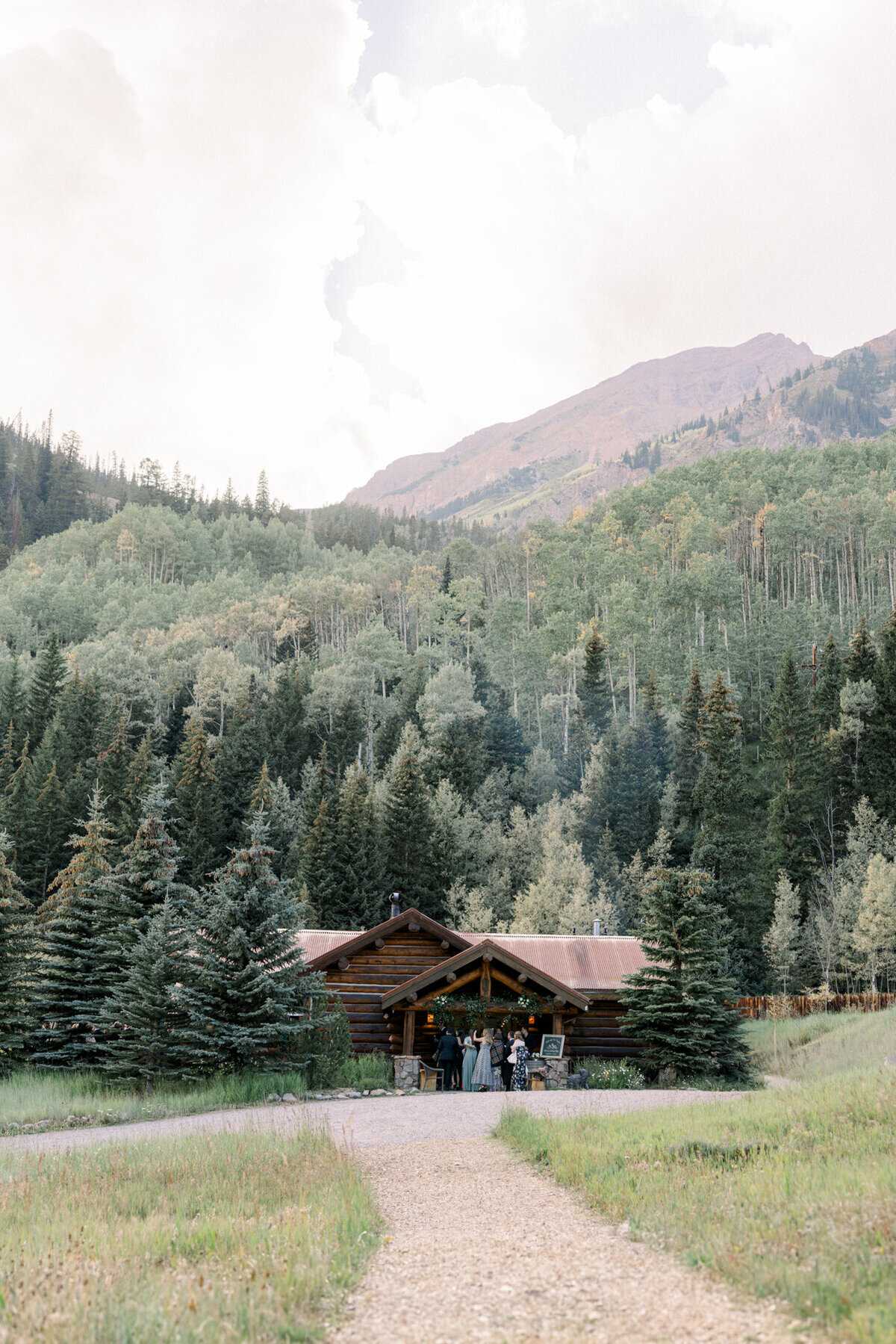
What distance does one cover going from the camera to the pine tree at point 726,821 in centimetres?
4972

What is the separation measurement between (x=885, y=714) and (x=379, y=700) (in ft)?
120

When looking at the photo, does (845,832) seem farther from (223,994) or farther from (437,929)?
(223,994)

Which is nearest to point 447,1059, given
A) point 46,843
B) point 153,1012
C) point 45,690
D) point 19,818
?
point 153,1012

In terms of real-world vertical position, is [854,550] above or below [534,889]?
above

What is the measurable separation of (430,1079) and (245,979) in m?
5.48

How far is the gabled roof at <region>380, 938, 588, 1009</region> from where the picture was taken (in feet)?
79.6

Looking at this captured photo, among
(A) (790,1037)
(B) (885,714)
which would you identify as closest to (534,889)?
(A) (790,1037)

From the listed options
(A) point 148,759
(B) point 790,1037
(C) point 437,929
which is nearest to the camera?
(C) point 437,929

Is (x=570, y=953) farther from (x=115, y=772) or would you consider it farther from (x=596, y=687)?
(x=596, y=687)

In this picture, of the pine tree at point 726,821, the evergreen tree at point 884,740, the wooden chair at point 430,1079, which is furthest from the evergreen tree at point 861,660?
the wooden chair at point 430,1079

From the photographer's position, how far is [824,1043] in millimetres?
27641

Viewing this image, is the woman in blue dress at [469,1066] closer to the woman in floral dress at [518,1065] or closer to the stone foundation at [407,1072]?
the woman in floral dress at [518,1065]

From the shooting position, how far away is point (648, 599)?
278ft

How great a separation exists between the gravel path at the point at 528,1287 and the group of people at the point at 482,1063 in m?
13.5
